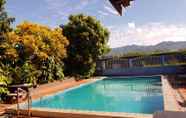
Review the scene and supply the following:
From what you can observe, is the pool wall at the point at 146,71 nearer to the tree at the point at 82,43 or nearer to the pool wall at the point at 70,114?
the tree at the point at 82,43

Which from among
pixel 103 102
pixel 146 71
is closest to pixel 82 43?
pixel 146 71

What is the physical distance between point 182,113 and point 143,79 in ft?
55.2

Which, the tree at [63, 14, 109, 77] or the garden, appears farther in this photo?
the tree at [63, 14, 109, 77]

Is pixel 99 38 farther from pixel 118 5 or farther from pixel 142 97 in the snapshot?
pixel 118 5

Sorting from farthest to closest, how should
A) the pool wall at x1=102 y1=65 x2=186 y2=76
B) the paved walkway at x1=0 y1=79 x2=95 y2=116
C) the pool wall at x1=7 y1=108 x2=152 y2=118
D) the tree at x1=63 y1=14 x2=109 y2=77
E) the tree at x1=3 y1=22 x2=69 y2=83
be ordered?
the pool wall at x1=102 y1=65 x2=186 y2=76
the tree at x1=63 y1=14 x2=109 y2=77
the tree at x1=3 y1=22 x2=69 y2=83
the paved walkway at x1=0 y1=79 x2=95 y2=116
the pool wall at x1=7 y1=108 x2=152 y2=118

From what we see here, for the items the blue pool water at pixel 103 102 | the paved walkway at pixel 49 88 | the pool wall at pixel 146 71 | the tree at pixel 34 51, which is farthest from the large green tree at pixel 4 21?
the pool wall at pixel 146 71

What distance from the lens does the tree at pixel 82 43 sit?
21266 millimetres

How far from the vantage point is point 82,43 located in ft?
70.3

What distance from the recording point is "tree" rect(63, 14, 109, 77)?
21.3 metres

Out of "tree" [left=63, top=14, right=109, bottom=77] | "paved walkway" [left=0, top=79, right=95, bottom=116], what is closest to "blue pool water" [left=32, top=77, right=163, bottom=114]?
"paved walkway" [left=0, top=79, right=95, bottom=116]

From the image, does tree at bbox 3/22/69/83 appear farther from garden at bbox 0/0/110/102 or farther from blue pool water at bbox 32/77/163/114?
blue pool water at bbox 32/77/163/114

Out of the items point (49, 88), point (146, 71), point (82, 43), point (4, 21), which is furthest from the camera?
point (146, 71)

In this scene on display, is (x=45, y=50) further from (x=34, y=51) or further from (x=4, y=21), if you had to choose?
(x=4, y=21)

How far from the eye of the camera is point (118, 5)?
257cm
